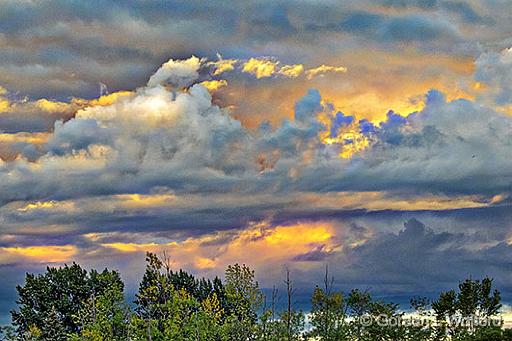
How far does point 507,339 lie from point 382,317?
19.1 metres

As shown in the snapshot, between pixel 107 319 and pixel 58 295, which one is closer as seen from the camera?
pixel 107 319

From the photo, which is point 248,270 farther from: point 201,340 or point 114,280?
point 114,280

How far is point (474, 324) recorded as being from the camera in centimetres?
6550

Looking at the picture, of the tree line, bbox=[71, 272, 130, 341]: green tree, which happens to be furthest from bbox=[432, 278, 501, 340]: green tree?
bbox=[71, 272, 130, 341]: green tree

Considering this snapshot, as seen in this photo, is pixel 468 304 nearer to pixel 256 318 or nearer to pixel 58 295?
pixel 256 318
